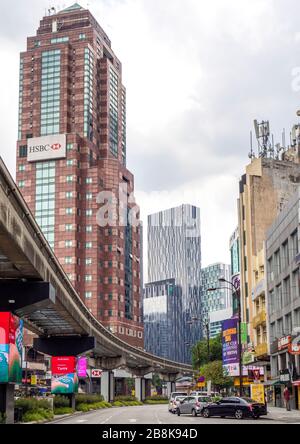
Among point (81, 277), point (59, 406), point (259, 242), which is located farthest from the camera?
point (81, 277)

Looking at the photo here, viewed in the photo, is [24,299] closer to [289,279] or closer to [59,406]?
[59,406]

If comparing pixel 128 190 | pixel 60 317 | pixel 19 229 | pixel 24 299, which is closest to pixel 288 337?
pixel 60 317

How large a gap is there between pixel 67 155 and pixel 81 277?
33.3 meters

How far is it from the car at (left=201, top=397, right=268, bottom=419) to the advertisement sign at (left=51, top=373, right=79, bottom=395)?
2326 cm

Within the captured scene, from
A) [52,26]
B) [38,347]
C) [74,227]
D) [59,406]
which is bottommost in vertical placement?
[59,406]

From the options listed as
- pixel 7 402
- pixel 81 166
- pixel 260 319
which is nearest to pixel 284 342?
pixel 260 319

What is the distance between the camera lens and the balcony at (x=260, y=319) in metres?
73.4

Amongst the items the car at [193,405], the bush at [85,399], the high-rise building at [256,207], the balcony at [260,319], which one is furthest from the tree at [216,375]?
the car at [193,405]

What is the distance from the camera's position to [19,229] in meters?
27.9

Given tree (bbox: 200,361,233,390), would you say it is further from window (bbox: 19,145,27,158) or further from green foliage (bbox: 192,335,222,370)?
window (bbox: 19,145,27,158)

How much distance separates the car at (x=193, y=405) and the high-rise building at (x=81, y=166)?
119 m

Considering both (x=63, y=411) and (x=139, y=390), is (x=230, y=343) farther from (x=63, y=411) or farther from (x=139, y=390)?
(x=139, y=390)

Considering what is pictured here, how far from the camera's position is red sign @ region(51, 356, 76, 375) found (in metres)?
61.7

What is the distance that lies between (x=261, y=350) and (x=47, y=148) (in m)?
115
